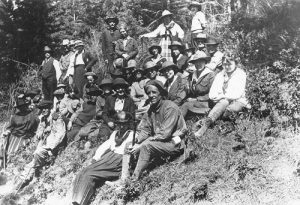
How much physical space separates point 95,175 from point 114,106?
6.89 ft

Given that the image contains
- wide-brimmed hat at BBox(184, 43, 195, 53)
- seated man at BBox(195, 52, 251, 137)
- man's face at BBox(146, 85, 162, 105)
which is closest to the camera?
man's face at BBox(146, 85, 162, 105)

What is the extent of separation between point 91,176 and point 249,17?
6.94m

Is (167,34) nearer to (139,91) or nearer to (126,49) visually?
(126,49)

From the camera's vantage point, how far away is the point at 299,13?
1064cm

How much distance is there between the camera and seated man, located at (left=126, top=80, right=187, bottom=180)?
687 centimetres

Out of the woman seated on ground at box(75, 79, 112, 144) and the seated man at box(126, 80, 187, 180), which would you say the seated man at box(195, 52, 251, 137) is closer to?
the seated man at box(126, 80, 187, 180)

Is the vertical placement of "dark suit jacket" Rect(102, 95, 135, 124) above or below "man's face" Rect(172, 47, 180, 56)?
below

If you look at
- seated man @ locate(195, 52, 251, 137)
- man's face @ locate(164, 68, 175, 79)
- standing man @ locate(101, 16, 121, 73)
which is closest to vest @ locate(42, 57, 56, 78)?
standing man @ locate(101, 16, 121, 73)

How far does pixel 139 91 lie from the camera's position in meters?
→ 9.70

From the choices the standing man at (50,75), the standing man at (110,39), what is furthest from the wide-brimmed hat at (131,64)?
the standing man at (50,75)

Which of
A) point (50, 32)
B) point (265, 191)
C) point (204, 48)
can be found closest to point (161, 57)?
point (204, 48)

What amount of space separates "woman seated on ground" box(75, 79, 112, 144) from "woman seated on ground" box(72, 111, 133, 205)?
153 centimetres

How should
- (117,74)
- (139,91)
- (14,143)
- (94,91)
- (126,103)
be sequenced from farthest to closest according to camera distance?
1. (14,143)
2. (117,74)
3. (94,91)
4. (139,91)
5. (126,103)

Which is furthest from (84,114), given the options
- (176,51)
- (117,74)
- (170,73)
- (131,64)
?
(176,51)
